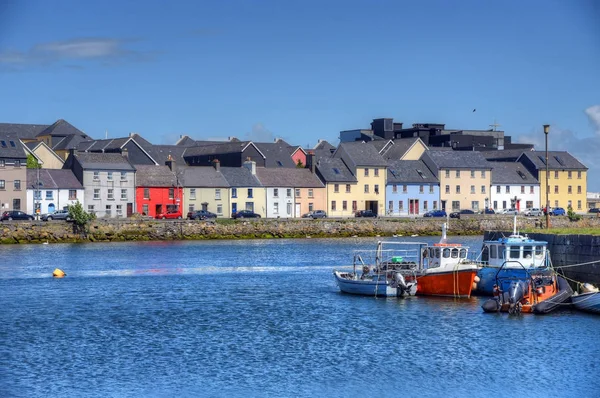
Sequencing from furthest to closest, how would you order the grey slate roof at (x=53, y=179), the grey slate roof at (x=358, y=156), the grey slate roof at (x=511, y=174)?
the grey slate roof at (x=511, y=174), the grey slate roof at (x=358, y=156), the grey slate roof at (x=53, y=179)

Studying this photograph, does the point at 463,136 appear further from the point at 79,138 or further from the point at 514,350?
the point at 514,350

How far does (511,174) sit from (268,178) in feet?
112

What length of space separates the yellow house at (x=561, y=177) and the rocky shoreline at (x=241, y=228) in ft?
64.5

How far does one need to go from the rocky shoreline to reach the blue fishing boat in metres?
55.8

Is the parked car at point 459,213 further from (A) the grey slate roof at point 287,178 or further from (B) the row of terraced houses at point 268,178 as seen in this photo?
(A) the grey slate roof at point 287,178

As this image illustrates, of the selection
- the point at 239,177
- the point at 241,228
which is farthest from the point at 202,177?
the point at 241,228

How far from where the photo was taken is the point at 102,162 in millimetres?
102562

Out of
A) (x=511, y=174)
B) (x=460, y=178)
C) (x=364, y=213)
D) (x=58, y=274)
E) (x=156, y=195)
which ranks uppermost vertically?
(x=511, y=174)

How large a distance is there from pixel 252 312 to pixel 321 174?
2790 inches

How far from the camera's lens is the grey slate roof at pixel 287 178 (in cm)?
10956

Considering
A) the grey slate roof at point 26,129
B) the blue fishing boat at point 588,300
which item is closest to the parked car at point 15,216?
the grey slate roof at point 26,129

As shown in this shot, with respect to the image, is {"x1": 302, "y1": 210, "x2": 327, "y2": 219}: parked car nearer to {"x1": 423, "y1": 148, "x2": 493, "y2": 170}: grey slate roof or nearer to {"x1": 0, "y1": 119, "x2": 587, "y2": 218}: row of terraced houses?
{"x1": 0, "y1": 119, "x2": 587, "y2": 218}: row of terraced houses

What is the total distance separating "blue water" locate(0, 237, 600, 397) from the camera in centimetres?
2838

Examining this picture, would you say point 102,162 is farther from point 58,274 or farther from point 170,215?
point 58,274
